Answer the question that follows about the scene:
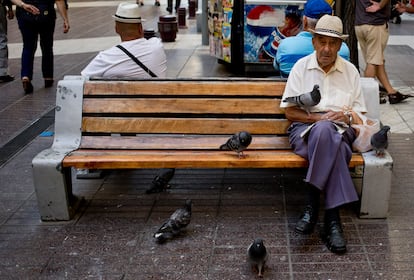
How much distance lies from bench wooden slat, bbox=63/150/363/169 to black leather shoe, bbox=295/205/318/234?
32 cm

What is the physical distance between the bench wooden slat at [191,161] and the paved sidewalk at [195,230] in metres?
0.43

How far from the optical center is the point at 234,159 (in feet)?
12.9

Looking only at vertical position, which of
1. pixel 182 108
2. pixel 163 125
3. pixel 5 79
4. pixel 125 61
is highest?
pixel 125 61

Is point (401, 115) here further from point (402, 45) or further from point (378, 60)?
point (402, 45)

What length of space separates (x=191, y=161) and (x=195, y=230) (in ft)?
1.59

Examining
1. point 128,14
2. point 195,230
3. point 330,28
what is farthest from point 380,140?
point 128,14

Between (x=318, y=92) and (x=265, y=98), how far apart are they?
2.16ft

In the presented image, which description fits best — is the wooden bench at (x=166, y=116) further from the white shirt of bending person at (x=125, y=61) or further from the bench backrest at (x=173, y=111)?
the white shirt of bending person at (x=125, y=61)

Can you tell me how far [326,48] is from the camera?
3936mm

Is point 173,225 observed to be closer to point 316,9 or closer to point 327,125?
point 327,125

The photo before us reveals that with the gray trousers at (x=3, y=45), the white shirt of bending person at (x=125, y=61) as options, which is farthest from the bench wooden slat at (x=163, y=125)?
the gray trousers at (x=3, y=45)

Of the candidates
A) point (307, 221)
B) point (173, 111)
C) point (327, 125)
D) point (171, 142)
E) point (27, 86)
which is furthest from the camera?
point (27, 86)

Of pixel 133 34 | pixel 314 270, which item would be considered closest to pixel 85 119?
pixel 133 34

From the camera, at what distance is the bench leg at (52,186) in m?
3.93
